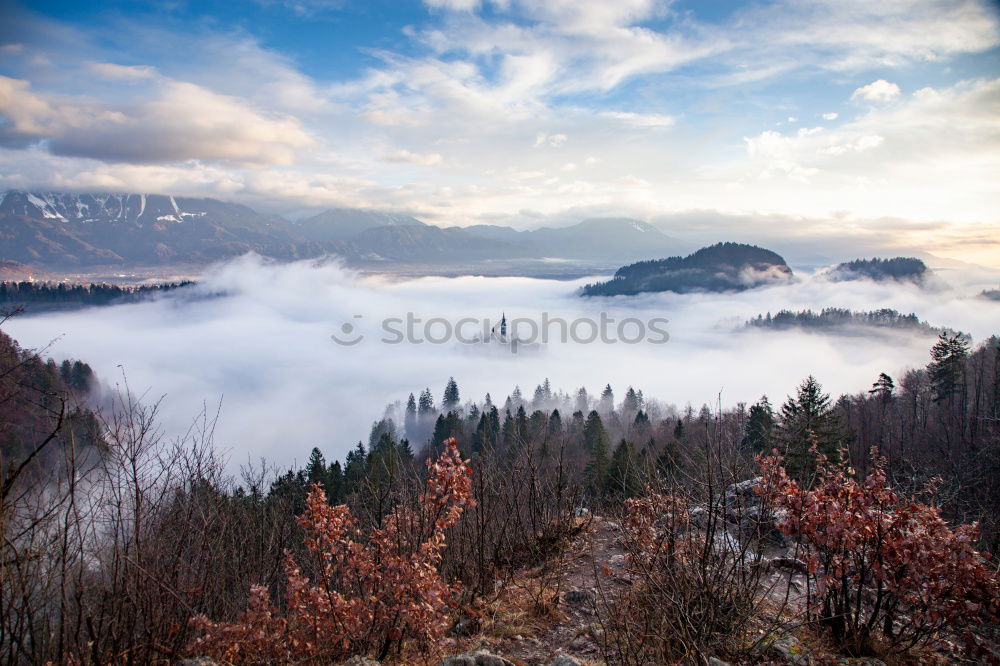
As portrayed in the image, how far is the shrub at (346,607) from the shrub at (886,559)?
15.8ft

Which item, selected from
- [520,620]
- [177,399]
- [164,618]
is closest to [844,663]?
[520,620]

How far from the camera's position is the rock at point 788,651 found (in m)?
6.08

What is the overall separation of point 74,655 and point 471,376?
596ft

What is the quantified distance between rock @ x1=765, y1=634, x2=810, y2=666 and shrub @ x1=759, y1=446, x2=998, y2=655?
19.7 inches

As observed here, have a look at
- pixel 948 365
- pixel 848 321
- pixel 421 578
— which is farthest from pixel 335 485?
pixel 848 321

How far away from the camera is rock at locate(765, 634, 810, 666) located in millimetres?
6082

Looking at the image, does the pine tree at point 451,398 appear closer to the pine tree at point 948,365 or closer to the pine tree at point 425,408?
the pine tree at point 425,408

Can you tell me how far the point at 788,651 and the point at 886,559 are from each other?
1.69m

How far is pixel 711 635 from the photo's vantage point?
608 centimetres

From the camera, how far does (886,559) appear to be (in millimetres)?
6242

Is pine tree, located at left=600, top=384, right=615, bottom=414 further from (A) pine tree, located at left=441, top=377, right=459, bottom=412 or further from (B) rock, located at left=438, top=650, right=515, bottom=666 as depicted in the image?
(B) rock, located at left=438, top=650, right=515, bottom=666

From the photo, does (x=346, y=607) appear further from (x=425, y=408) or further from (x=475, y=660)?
(x=425, y=408)

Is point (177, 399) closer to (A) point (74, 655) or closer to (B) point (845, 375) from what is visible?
(A) point (74, 655)

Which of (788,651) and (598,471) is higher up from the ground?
(788,651)
